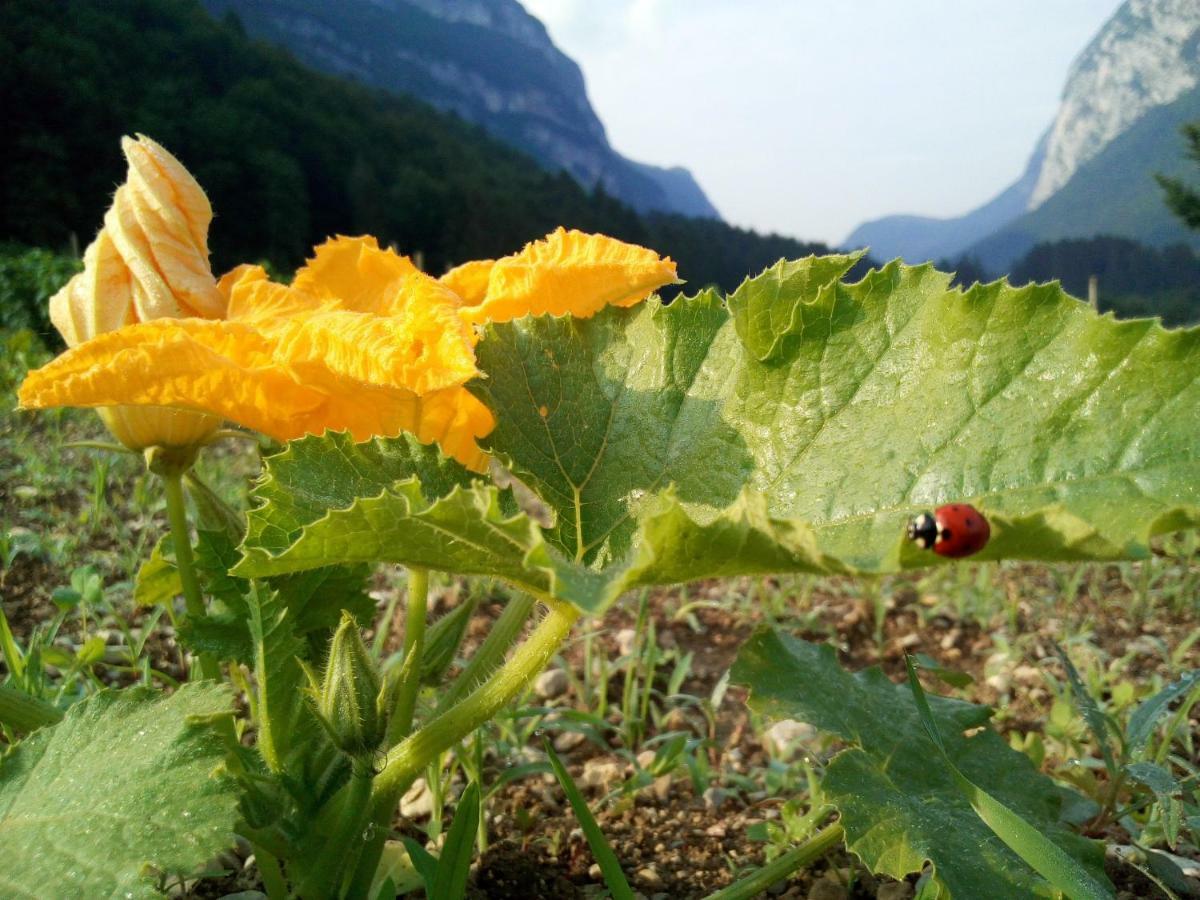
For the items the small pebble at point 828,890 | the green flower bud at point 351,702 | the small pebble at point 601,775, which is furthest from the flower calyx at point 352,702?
the small pebble at point 601,775

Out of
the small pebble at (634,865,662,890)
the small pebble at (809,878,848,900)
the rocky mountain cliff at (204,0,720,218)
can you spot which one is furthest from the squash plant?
the rocky mountain cliff at (204,0,720,218)

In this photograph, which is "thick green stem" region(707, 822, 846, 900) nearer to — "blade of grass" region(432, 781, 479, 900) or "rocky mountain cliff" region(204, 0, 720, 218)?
"blade of grass" region(432, 781, 479, 900)

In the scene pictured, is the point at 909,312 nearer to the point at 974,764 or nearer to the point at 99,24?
the point at 974,764

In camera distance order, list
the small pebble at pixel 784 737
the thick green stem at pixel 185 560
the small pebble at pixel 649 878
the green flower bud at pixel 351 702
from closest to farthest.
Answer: the green flower bud at pixel 351 702
the thick green stem at pixel 185 560
the small pebble at pixel 649 878
the small pebble at pixel 784 737

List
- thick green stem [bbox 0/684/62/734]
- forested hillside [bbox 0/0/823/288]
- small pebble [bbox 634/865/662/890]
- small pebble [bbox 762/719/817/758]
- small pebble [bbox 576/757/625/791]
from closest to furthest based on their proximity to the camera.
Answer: thick green stem [bbox 0/684/62/734], small pebble [bbox 634/865/662/890], small pebble [bbox 576/757/625/791], small pebble [bbox 762/719/817/758], forested hillside [bbox 0/0/823/288]

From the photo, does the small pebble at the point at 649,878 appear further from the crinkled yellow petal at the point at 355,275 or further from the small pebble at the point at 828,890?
the crinkled yellow petal at the point at 355,275
